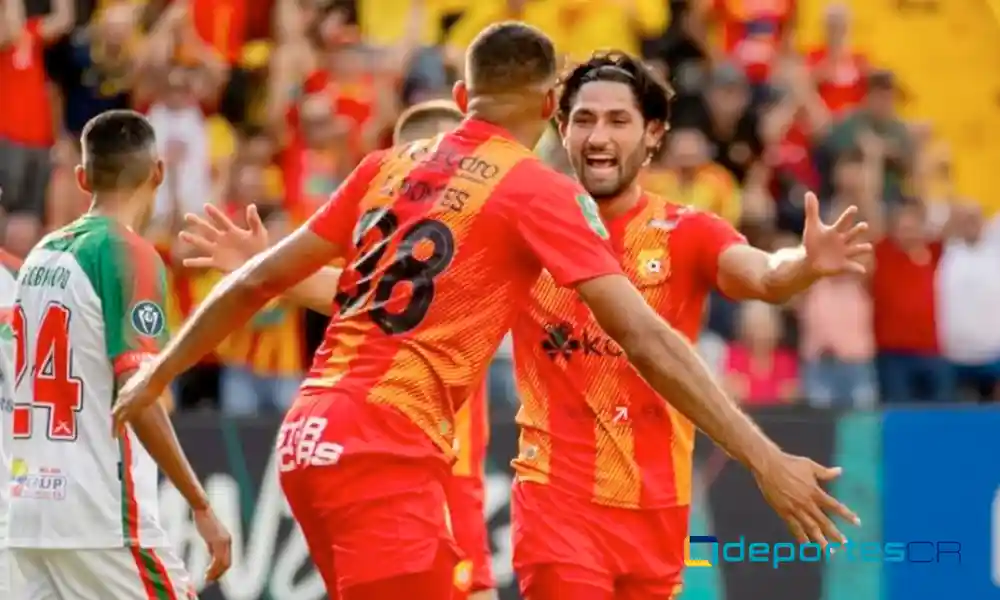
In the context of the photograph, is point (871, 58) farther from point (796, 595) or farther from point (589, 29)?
point (796, 595)

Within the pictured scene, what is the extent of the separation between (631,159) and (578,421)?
3.61ft

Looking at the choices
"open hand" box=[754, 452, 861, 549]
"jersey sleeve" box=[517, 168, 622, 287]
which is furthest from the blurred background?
"open hand" box=[754, 452, 861, 549]

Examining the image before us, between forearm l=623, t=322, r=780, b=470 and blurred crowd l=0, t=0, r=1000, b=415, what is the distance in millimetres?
7044

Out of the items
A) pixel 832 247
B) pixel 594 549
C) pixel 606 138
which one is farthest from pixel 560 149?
pixel 832 247

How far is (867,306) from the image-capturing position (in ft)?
47.3

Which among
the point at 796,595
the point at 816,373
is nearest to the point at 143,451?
the point at 796,595

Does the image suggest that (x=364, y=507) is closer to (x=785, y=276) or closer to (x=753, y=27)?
(x=785, y=276)

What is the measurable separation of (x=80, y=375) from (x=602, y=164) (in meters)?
2.14

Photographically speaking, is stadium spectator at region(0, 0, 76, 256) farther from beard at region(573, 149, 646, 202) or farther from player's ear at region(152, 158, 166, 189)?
beard at region(573, 149, 646, 202)

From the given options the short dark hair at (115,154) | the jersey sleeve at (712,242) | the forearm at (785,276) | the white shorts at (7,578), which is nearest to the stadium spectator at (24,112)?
the white shorts at (7,578)

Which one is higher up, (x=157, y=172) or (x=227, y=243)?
(x=157, y=172)
